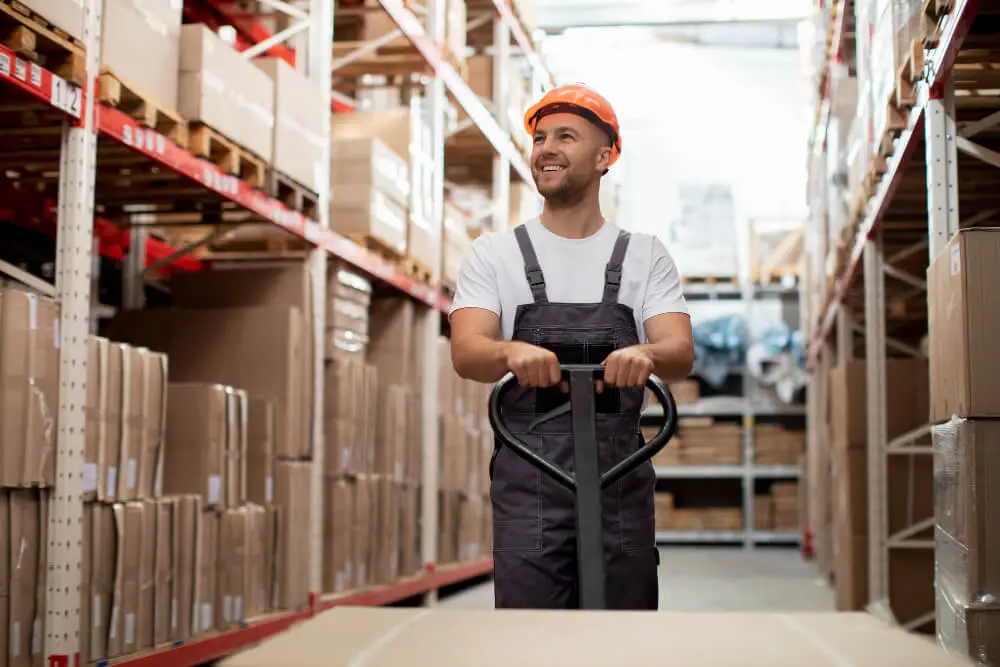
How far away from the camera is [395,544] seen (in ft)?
30.2

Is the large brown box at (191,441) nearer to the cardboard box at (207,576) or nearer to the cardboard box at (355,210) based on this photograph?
the cardboard box at (207,576)

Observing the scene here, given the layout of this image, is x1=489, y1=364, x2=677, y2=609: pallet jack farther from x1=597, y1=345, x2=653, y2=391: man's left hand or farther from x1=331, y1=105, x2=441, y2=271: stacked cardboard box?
x1=331, y1=105, x2=441, y2=271: stacked cardboard box

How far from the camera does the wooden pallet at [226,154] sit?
5957 millimetres

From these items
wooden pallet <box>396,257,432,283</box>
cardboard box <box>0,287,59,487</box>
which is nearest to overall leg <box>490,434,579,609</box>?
cardboard box <box>0,287,59,487</box>

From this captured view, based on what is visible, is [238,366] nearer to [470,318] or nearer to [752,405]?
[470,318]

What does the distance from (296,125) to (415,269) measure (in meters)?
2.67

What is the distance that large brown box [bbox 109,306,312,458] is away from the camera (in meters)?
7.21

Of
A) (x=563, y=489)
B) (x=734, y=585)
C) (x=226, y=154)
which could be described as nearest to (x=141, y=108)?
(x=226, y=154)

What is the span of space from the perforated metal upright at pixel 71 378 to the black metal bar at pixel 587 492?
265cm

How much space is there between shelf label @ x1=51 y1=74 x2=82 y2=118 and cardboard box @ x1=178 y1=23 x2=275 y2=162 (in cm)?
105

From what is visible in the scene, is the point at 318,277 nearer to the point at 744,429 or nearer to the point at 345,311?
the point at 345,311

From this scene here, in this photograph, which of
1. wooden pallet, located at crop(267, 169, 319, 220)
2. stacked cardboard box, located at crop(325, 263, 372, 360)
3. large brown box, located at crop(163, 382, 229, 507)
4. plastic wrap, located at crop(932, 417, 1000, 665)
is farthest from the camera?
stacked cardboard box, located at crop(325, 263, 372, 360)

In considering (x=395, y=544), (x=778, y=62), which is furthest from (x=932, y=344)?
(x=778, y=62)

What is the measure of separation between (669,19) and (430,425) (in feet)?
29.3
